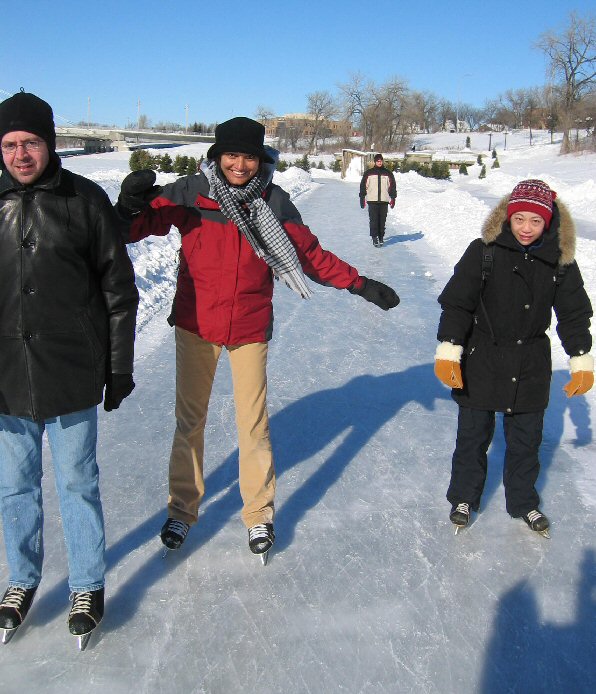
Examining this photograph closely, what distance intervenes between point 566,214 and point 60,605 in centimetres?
240

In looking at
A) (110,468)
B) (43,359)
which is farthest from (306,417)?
(43,359)

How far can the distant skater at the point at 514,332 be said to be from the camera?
8.66ft

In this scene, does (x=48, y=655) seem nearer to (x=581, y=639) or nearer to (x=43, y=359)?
(x=43, y=359)

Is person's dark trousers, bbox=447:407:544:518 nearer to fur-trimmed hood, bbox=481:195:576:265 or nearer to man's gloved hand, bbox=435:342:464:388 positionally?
man's gloved hand, bbox=435:342:464:388

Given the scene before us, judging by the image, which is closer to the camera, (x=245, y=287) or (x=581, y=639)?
(x=581, y=639)

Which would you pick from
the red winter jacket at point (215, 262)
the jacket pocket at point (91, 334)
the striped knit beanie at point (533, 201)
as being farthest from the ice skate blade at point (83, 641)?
the striped knit beanie at point (533, 201)

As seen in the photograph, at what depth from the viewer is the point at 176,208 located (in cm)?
244

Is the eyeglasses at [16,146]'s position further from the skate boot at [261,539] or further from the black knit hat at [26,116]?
the skate boot at [261,539]

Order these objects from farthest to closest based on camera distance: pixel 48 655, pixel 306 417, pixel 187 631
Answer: pixel 306 417
pixel 187 631
pixel 48 655

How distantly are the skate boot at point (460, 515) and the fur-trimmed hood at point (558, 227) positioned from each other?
3.72 feet

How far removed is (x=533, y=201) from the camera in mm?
2570

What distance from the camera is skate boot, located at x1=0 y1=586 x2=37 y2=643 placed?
84.8 inches

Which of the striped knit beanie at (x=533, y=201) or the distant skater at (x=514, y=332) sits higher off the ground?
the striped knit beanie at (x=533, y=201)

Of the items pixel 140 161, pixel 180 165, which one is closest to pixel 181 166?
pixel 180 165
